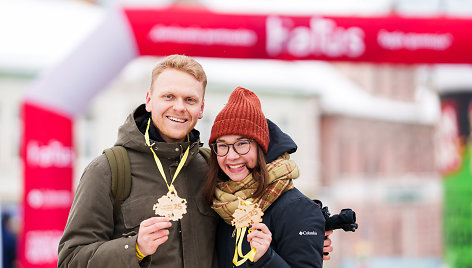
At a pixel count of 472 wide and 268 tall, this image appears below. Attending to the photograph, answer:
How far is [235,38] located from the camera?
18.5 feet

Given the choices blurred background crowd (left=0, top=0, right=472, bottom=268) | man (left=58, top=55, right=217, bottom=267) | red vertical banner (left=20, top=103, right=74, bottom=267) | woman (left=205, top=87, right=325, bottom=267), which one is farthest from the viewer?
blurred background crowd (left=0, top=0, right=472, bottom=268)

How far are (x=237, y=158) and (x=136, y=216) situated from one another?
414 mm

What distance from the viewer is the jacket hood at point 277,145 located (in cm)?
214

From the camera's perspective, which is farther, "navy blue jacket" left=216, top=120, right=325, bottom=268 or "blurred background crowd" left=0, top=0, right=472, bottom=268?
"blurred background crowd" left=0, top=0, right=472, bottom=268

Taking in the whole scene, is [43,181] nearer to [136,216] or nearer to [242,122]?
[136,216]

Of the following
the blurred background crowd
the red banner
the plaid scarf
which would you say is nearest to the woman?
the plaid scarf

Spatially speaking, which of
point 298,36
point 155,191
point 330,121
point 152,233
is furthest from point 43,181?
point 330,121

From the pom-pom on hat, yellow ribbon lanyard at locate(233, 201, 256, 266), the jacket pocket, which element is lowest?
yellow ribbon lanyard at locate(233, 201, 256, 266)

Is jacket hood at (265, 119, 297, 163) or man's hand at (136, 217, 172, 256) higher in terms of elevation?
jacket hood at (265, 119, 297, 163)

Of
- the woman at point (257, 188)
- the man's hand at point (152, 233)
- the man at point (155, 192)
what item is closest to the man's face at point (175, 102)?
the man at point (155, 192)

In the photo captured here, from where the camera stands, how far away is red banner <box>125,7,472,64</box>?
5586mm

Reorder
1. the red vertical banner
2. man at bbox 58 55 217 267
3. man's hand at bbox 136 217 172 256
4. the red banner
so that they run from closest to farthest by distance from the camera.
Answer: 1. man's hand at bbox 136 217 172 256
2. man at bbox 58 55 217 267
3. the red vertical banner
4. the red banner

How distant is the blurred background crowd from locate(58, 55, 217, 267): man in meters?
8.36

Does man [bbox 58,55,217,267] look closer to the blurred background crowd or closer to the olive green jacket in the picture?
the olive green jacket
